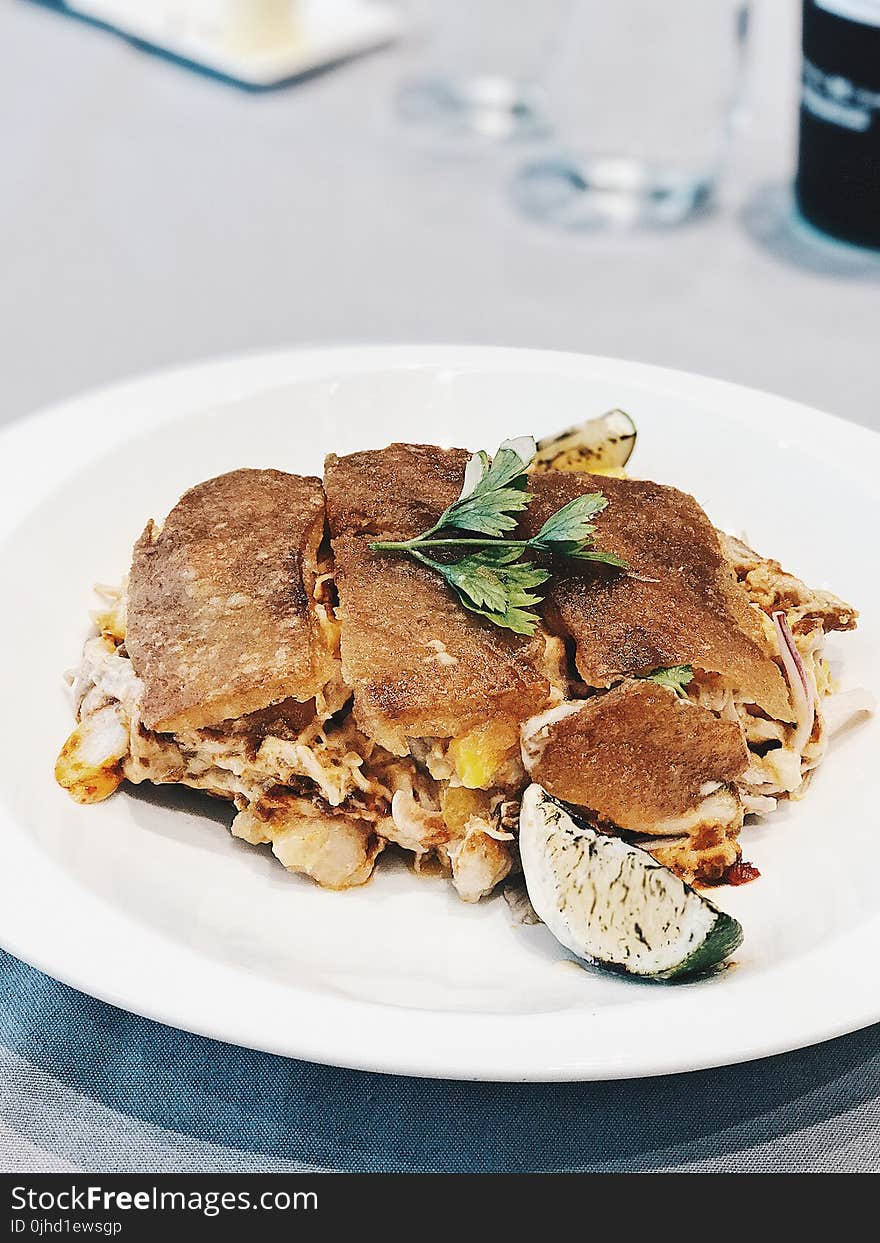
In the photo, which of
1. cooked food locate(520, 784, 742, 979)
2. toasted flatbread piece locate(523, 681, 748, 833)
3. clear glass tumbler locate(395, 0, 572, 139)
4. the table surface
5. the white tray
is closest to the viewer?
cooked food locate(520, 784, 742, 979)

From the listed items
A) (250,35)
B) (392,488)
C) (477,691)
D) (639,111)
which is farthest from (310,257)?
(477,691)

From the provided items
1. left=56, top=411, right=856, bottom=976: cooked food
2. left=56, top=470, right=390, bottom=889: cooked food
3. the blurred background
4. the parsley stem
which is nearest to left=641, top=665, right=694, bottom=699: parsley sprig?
left=56, top=411, right=856, bottom=976: cooked food

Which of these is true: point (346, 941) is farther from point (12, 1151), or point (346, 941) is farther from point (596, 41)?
point (596, 41)

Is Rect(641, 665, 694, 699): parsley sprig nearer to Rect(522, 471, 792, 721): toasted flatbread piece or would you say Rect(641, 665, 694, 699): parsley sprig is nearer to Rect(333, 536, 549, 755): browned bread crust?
Rect(522, 471, 792, 721): toasted flatbread piece

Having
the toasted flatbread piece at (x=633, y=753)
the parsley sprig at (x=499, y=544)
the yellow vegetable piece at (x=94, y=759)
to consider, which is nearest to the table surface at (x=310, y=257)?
the yellow vegetable piece at (x=94, y=759)

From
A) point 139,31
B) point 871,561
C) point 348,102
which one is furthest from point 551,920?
point 139,31

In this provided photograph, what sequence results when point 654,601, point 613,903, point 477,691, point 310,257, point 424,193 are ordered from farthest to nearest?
point 424,193
point 310,257
point 654,601
point 477,691
point 613,903

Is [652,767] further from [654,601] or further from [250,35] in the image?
[250,35]
